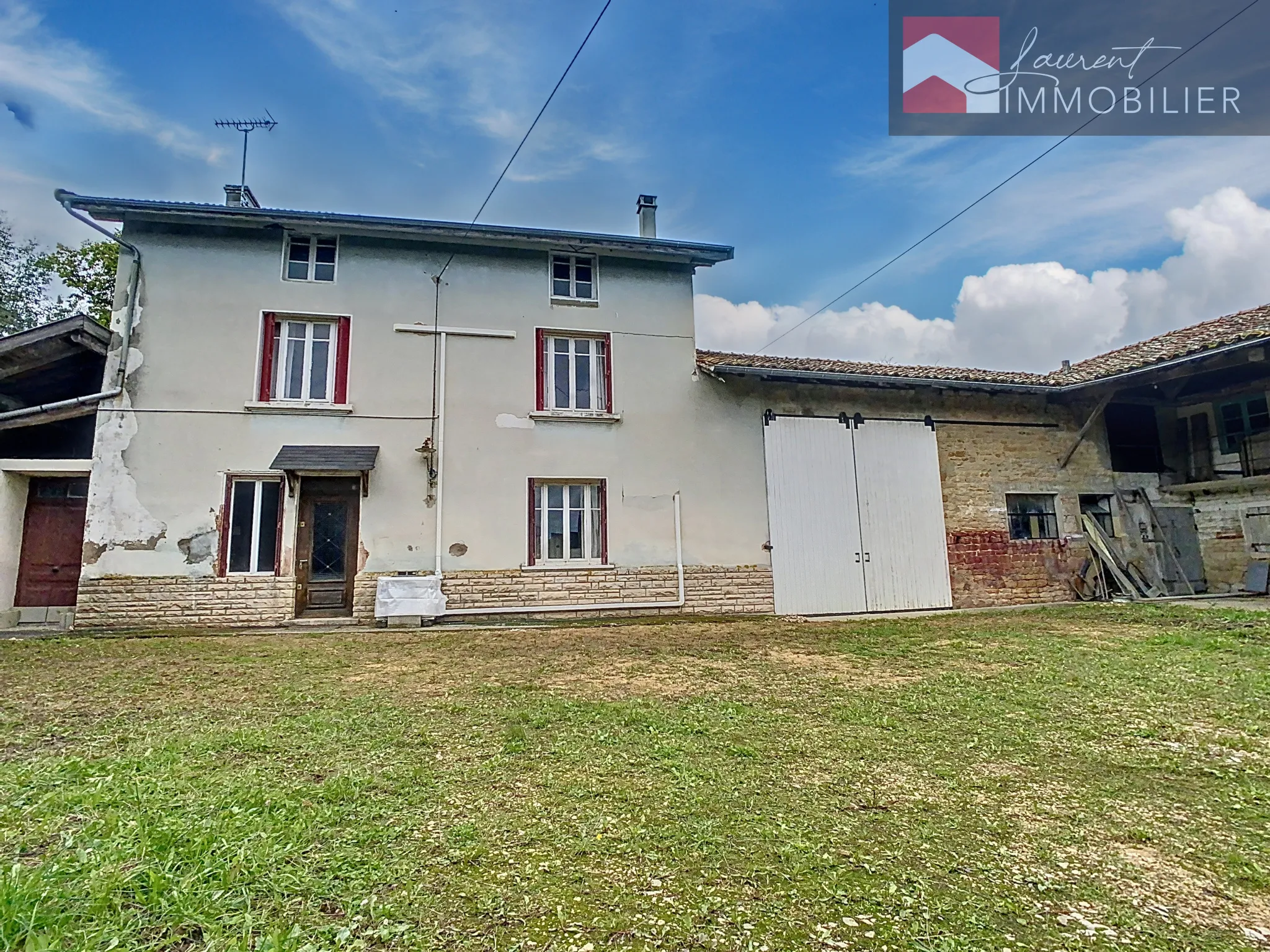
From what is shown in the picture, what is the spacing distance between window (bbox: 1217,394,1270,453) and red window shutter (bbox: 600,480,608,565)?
12475 millimetres

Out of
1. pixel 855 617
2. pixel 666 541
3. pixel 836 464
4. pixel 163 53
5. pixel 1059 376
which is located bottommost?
pixel 855 617

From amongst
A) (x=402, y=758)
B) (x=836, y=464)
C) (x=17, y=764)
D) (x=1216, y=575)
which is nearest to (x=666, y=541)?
(x=836, y=464)

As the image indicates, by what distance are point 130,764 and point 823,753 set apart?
3512 millimetres

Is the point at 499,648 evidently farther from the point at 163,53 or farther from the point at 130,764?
the point at 163,53

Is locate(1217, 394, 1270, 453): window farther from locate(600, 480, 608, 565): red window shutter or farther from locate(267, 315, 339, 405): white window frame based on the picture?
locate(267, 315, 339, 405): white window frame

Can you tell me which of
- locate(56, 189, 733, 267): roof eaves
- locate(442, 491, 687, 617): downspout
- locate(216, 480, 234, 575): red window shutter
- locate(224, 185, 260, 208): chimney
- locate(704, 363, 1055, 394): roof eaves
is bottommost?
locate(442, 491, 687, 617): downspout

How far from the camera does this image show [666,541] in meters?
10.3

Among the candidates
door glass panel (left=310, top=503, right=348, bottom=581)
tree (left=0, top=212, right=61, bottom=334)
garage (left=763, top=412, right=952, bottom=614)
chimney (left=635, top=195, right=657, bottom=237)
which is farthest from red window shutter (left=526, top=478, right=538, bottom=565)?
tree (left=0, top=212, right=61, bottom=334)

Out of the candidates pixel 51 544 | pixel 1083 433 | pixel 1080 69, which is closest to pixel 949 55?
pixel 1080 69

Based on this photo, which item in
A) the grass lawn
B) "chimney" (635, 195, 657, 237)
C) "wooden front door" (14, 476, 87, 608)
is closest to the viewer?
the grass lawn

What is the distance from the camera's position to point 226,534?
9023mm

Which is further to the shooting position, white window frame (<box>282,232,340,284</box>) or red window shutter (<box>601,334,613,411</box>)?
red window shutter (<box>601,334,613,411</box>)

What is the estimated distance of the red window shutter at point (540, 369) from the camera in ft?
33.6

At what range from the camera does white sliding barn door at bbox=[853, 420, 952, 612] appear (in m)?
11.0
